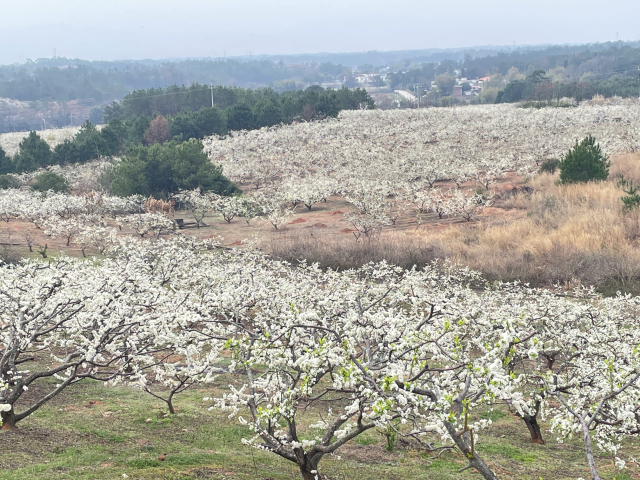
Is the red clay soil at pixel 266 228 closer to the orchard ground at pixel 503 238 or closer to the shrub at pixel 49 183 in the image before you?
the orchard ground at pixel 503 238

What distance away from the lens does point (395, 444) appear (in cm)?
1141

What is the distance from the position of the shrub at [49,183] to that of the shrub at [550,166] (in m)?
34.5

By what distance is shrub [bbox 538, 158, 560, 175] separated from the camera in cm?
4519

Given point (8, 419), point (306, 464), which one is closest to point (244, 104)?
point (8, 419)

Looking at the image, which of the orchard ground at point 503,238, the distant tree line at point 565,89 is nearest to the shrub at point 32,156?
the orchard ground at point 503,238

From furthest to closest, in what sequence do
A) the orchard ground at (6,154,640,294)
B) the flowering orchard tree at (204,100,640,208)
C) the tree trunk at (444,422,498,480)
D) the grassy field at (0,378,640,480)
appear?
the flowering orchard tree at (204,100,640,208) < the orchard ground at (6,154,640,294) < the grassy field at (0,378,640,480) < the tree trunk at (444,422,498,480)

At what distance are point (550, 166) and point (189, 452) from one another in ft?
135

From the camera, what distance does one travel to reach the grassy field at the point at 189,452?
9027 mm

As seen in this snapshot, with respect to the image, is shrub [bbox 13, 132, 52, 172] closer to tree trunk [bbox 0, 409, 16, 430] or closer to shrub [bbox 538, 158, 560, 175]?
shrub [bbox 538, 158, 560, 175]

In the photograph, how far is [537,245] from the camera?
92.2 ft

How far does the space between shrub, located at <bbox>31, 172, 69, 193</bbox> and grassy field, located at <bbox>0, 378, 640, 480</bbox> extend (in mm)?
37165

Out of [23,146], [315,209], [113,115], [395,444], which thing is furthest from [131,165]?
[113,115]

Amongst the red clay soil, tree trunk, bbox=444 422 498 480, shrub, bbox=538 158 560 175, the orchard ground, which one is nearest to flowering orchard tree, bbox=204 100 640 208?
shrub, bbox=538 158 560 175

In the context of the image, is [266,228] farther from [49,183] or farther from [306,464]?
[306,464]
